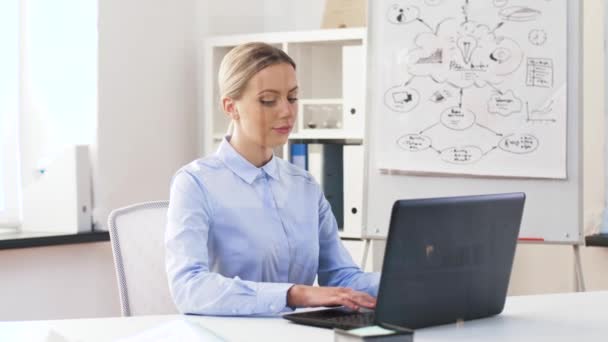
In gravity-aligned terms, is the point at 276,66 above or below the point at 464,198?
above

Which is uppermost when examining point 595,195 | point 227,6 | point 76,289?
point 227,6

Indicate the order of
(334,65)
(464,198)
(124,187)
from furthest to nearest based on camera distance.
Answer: (334,65) < (124,187) < (464,198)

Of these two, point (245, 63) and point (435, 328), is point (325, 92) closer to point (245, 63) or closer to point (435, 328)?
point (245, 63)

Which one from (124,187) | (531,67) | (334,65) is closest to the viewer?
(531,67)

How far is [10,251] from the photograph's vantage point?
314cm

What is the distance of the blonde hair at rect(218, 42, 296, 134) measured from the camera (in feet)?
6.84

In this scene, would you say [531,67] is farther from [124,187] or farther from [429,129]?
[124,187]

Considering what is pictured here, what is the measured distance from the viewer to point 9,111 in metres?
3.41

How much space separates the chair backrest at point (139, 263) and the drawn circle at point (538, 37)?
1.49 meters

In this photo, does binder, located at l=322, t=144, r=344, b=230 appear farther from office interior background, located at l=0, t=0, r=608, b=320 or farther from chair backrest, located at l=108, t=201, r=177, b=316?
chair backrest, located at l=108, t=201, r=177, b=316

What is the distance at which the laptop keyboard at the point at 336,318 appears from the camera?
5.36 ft

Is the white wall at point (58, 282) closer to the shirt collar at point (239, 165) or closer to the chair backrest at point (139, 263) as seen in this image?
the chair backrest at point (139, 263)

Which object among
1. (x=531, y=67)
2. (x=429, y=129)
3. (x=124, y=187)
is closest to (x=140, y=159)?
(x=124, y=187)

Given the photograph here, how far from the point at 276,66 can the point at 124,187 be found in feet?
5.27
